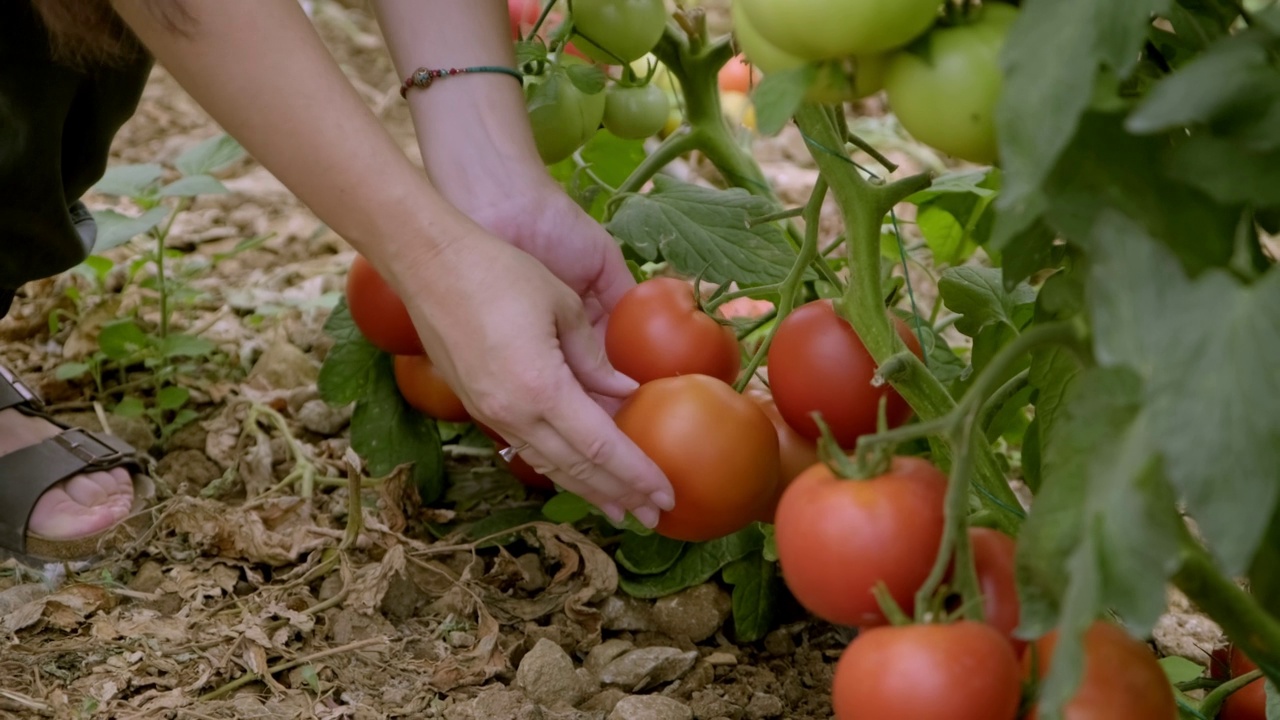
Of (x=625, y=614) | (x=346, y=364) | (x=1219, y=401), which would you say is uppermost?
(x=1219, y=401)

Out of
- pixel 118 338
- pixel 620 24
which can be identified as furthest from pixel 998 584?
pixel 118 338

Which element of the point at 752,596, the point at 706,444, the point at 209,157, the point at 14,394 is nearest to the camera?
the point at 706,444

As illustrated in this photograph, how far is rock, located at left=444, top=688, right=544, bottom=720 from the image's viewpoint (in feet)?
3.61

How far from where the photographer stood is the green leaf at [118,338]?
68.4 inches

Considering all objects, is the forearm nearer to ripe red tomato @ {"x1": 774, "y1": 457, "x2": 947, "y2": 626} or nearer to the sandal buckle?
ripe red tomato @ {"x1": 774, "y1": 457, "x2": 947, "y2": 626}

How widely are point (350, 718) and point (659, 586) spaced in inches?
13.9

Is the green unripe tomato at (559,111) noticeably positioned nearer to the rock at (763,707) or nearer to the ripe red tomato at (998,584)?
the rock at (763,707)

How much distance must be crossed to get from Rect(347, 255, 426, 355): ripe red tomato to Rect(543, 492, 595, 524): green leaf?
0.22 metres

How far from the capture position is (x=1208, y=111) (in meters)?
0.54

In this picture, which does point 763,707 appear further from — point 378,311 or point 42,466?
point 42,466

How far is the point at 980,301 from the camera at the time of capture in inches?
46.0

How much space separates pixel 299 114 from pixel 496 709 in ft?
1.76

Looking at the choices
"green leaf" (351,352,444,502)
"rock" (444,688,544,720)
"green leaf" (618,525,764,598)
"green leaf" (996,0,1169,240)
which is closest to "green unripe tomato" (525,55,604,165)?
"green leaf" (351,352,444,502)

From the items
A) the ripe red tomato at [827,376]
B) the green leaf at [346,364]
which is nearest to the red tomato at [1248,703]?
the ripe red tomato at [827,376]
